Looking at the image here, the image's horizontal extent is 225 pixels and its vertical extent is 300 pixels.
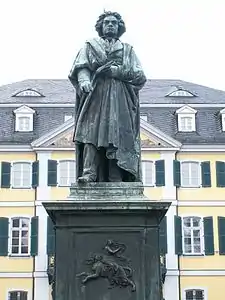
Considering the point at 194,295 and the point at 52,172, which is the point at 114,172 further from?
the point at 194,295

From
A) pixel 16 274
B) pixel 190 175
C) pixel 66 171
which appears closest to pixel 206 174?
pixel 190 175

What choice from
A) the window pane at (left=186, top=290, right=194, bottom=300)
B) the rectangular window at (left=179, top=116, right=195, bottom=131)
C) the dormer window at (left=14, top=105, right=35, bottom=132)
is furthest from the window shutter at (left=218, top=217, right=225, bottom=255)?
the dormer window at (left=14, top=105, right=35, bottom=132)

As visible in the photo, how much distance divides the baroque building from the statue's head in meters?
25.2

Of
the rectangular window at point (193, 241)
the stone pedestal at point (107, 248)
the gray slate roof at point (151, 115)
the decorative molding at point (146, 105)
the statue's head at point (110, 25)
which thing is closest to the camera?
the stone pedestal at point (107, 248)

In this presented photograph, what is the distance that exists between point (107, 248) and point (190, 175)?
→ 28367 mm

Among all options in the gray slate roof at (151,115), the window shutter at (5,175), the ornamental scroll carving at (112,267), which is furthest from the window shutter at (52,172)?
the ornamental scroll carving at (112,267)

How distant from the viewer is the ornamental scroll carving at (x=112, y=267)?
6.47 metres

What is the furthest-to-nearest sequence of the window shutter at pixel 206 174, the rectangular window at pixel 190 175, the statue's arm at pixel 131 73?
the rectangular window at pixel 190 175
the window shutter at pixel 206 174
the statue's arm at pixel 131 73

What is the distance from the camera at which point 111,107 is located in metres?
7.33

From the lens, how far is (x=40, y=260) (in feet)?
109

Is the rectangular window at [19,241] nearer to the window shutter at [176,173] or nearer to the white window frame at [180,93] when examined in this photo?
the window shutter at [176,173]

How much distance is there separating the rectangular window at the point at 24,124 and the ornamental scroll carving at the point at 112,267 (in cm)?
2964

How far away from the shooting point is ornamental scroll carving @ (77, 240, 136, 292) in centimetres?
647

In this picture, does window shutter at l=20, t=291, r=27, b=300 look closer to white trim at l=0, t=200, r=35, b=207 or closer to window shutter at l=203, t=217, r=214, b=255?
white trim at l=0, t=200, r=35, b=207
